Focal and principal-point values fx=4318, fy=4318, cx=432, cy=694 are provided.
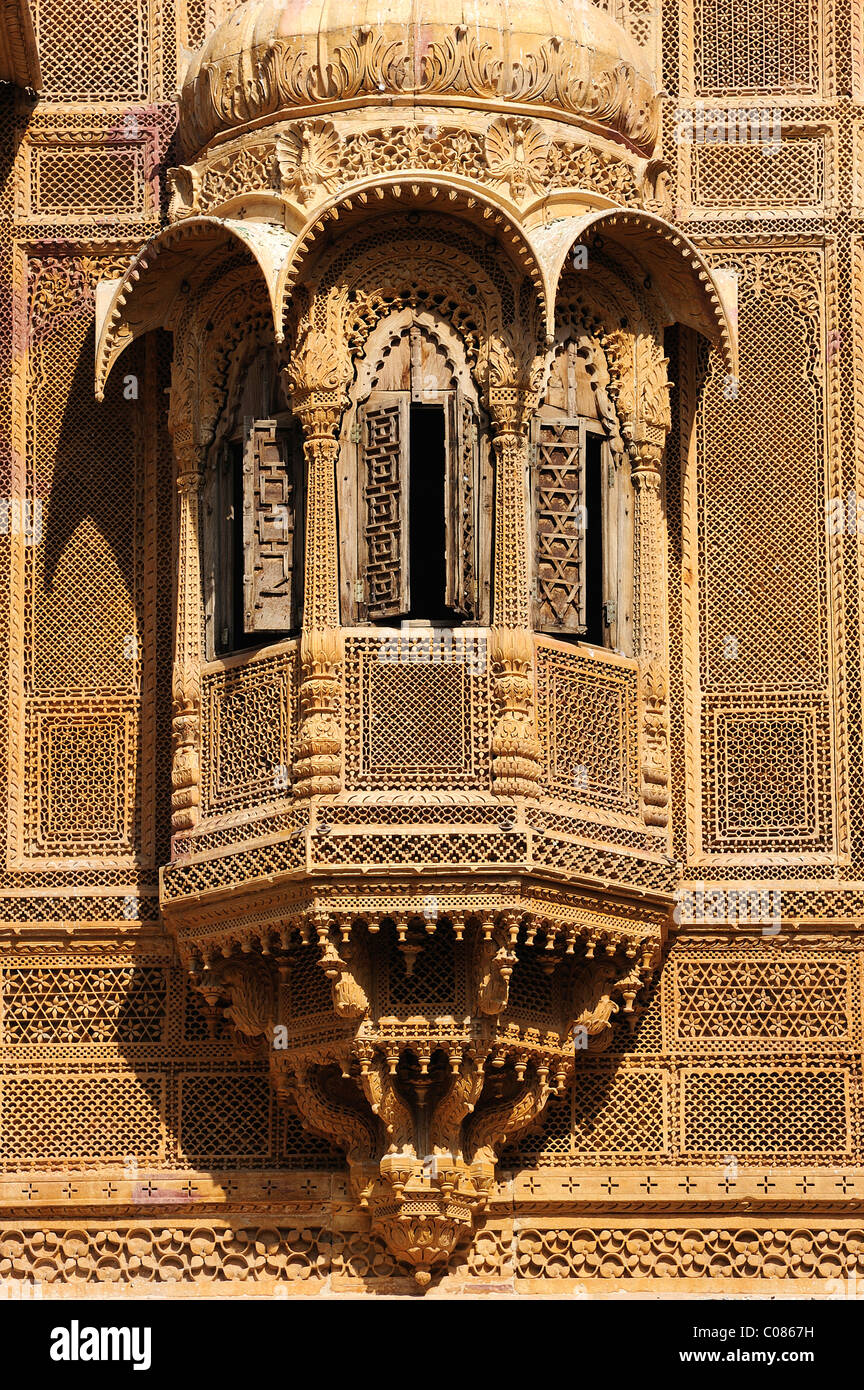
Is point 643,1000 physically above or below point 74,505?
below

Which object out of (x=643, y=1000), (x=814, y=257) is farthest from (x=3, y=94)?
(x=643, y=1000)

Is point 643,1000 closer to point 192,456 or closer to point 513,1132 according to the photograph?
point 513,1132

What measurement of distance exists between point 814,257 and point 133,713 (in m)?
3.32

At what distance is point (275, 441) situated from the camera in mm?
16719

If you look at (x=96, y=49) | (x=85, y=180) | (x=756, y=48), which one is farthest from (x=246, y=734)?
(x=756, y=48)

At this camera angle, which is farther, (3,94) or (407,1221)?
(3,94)

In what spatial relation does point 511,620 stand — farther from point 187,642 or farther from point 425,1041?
point 425,1041

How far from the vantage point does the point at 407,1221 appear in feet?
53.7

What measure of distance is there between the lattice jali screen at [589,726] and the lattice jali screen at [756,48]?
2.60 metres

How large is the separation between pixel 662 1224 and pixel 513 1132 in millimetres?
701

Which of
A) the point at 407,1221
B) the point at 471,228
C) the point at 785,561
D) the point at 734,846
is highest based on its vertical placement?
the point at 471,228

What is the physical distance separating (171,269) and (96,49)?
1.30 metres

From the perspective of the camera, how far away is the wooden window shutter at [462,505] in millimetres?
16344

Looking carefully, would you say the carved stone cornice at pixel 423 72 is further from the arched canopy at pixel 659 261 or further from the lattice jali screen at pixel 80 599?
the lattice jali screen at pixel 80 599
